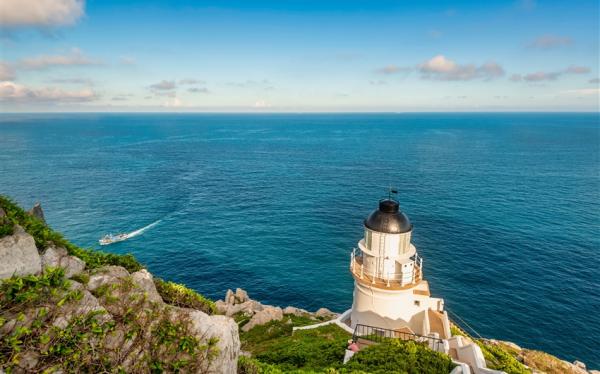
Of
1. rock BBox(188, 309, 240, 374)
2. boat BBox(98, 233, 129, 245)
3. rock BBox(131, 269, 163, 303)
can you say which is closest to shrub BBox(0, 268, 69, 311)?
rock BBox(131, 269, 163, 303)

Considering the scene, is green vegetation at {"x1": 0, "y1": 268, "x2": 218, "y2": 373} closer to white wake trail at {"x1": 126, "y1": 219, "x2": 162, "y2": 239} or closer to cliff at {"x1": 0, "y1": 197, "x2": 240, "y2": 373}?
cliff at {"x1": 0, "y1": 197, "x2": 240, "y2": 373}

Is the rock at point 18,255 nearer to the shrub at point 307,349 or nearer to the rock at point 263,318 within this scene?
the shrub at point 307,349

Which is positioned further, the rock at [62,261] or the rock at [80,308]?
the rock at [62,261]

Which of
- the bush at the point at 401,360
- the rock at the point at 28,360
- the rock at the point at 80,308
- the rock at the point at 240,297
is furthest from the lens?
the rock at the point at 240,297

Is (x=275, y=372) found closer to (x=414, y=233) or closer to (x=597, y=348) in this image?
(x=597, y=348)

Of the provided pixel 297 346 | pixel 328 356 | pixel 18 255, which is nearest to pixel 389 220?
pixel 328 356

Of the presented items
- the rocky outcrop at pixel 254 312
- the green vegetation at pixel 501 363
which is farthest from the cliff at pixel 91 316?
the rocky outcrop at pixel 254 312
